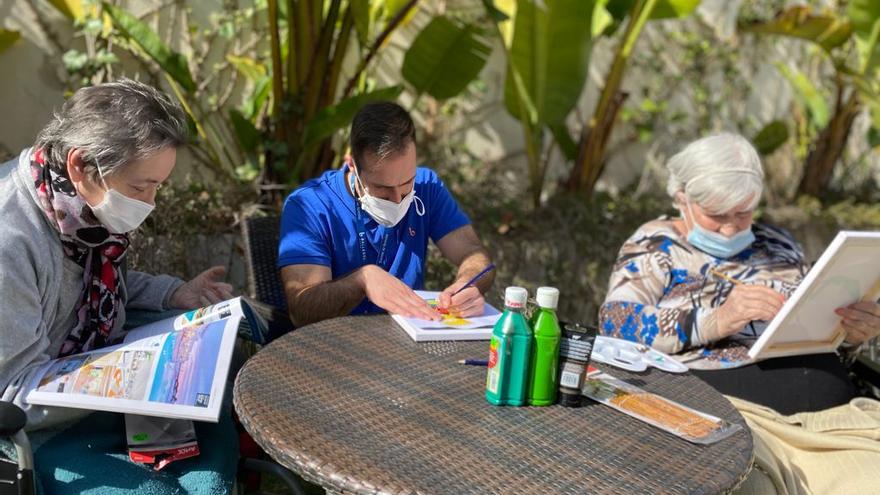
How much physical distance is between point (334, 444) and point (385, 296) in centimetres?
88

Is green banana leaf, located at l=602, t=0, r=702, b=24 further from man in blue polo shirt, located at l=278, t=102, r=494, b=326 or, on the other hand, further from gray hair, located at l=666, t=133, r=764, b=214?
man in blue polo shirt, located at l=278, t=102, r=494, b=326

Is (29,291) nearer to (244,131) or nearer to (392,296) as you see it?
(392,296)

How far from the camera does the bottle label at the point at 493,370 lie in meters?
1.90

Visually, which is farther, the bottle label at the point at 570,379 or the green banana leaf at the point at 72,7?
the green banana leaf at the point at 72,7

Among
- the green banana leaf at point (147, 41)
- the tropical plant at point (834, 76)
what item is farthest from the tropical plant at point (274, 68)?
the tropical plant at point (834, 76)

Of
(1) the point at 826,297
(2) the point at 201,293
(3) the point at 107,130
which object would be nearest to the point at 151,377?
(3) the point at 107,130

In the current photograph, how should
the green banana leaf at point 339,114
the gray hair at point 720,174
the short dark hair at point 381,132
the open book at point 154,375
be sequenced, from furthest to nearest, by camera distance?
the green banana leaf at point 339,114 < the gray hair at point 720,174 < the short dark hair at point 381,132 < the open book at point 154,375

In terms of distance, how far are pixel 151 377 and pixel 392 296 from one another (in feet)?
2.82

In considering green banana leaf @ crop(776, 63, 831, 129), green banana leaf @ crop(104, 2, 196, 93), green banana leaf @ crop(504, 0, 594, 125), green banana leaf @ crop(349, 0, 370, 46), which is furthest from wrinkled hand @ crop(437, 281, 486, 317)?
green banana leaf @ crop(776, 63, 831, 129)

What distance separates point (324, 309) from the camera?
260 cm

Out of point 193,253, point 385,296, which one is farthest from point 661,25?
point 385,296

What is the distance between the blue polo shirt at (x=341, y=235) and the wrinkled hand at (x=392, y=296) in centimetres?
21

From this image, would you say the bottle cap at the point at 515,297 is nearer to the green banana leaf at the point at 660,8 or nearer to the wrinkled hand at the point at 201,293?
the wrinkled hand at the point at 201,293

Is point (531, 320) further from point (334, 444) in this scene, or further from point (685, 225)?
point (685, 225)
